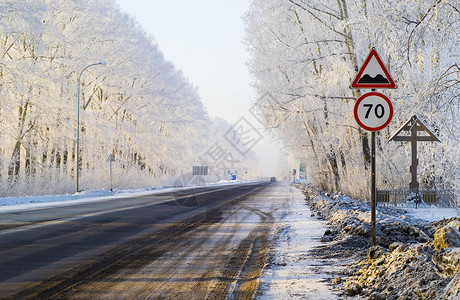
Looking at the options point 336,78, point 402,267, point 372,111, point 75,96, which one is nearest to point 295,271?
point 402,267

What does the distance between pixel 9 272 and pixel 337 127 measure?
16.0m

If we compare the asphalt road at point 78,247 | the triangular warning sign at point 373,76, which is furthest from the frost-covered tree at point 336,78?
the asphalt road at point 78,247

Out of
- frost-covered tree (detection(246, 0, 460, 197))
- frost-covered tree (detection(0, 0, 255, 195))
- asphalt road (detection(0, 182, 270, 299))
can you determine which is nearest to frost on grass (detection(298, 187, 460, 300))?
asphalt road (detection(0, 182, 270, 299))

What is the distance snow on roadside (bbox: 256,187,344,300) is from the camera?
190 inches

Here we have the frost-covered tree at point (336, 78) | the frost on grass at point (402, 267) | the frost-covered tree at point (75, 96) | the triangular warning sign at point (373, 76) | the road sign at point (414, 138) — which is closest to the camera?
the frost on grass at point (402, 267)

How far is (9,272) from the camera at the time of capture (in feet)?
18.8

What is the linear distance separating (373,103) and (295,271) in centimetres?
322

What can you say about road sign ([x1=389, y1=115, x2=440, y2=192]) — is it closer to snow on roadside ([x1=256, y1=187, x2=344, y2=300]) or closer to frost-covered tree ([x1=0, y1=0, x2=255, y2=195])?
snow on roadside ([x1=256, y1=187, x2=344, y2=300])

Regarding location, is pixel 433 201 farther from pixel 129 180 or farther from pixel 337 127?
pixel 129 180

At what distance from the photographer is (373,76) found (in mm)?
7090

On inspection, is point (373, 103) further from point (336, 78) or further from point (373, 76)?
point (336, 78)

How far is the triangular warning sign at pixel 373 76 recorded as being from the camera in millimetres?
6996

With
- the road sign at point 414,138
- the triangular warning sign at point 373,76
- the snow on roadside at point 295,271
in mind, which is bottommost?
the snow on roadside at point 295,271

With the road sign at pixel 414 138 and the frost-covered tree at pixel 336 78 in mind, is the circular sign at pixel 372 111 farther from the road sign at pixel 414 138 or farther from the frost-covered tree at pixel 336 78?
the road sign at pixel 414 138
